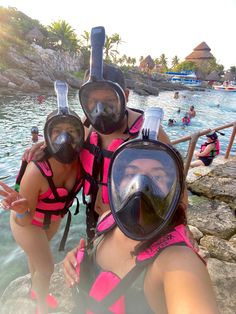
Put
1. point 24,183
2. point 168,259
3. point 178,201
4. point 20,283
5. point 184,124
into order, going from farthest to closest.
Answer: point 184,124 → point 20,283 → point 24,183 → point 178,201 → point 168,259

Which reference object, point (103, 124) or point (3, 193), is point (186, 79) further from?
point (3, 193)

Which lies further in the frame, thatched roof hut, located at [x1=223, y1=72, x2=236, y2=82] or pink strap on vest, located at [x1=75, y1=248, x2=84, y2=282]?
thatched roof hut, located at [x1=223, y1=72, x2=236, y2=82]

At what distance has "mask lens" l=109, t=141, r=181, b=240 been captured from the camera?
3.91 feet

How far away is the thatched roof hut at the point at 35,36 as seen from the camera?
130 feet

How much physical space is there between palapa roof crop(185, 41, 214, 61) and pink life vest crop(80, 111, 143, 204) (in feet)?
287

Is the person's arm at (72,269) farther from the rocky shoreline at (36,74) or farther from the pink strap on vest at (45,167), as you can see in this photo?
the rocky shoreline at (36,74)

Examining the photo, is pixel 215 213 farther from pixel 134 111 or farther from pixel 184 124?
pixel 184 124

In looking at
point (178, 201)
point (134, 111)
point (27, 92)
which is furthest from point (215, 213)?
point (27, 92)

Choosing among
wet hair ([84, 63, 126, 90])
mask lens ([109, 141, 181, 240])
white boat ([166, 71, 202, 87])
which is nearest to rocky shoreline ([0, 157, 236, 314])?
mask lens ([109, 141, 181, 240])

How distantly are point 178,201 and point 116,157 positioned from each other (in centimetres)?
37

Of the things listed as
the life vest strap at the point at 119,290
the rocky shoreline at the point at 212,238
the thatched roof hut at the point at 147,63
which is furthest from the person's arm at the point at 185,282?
the thatched roof hut at the point at 147,63

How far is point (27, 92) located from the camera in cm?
2552

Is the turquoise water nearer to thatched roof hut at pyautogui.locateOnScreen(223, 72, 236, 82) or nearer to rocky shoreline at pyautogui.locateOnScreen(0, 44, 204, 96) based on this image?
rocky shoreline at pyautogui.locateOnScreen(0, 44, 204, 96)

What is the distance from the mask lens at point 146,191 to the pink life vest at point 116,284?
0.08m
